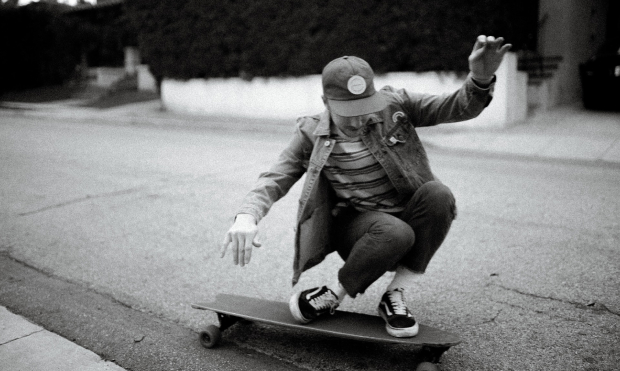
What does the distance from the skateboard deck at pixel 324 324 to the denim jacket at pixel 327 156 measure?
256 mm

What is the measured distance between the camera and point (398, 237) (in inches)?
103

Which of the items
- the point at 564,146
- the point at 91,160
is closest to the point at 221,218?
the point at 91,160

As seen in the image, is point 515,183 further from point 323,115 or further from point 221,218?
point 323,115

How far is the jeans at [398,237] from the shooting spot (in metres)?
2.62

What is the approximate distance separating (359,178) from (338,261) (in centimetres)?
153

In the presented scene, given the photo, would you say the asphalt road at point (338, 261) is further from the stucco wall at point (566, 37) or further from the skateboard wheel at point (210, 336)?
the stucco wall at point (566, 37)

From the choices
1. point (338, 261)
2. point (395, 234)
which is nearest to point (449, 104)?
point (395, 234)

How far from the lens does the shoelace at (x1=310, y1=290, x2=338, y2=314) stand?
277cm

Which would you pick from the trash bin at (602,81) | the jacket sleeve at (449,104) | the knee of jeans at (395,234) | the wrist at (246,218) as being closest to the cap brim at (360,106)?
the jacket sleeve at (449,104)

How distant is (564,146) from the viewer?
8.95 m

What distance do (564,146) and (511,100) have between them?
2412mm

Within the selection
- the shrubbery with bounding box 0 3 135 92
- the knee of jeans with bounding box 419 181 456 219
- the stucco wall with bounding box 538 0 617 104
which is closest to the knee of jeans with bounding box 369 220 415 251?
the knee of jeans with bounding box 419 181 456 219

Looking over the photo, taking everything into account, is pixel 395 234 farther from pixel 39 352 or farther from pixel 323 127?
pixel 39 352

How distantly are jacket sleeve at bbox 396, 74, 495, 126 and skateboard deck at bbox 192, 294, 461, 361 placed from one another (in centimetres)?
111
